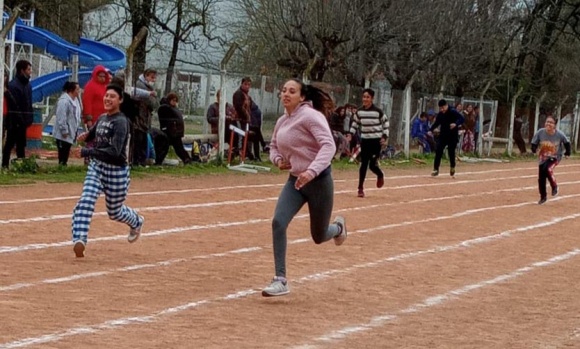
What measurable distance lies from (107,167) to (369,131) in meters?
9.08

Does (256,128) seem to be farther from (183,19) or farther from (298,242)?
(183,19)

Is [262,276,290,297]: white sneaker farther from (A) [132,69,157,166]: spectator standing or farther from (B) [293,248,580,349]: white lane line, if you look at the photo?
(A) [132,69,157,166]: spectator standing

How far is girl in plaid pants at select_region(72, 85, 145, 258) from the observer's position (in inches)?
412

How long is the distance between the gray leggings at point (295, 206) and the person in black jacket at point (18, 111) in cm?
1063

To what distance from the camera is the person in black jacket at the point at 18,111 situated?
1895 cm

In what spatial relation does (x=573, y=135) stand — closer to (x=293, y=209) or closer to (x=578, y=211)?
(x=578, y=211)

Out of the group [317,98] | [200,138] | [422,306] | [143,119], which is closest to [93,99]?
[143,119]

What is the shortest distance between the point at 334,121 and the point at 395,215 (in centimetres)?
1259

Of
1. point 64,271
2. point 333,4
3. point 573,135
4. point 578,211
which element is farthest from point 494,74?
point 64,271

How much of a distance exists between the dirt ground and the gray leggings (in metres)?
0.42

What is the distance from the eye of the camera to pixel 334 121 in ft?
95.0

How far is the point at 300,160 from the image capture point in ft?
30.3

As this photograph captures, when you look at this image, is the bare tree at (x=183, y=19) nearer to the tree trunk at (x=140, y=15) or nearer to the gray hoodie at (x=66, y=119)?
the tree trunk at (x=140, y=15)

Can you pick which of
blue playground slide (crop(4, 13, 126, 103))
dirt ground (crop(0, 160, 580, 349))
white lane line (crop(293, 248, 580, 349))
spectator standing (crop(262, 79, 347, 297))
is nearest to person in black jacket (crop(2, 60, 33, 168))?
dirt ground (crop(0, 160, 580, 349))
